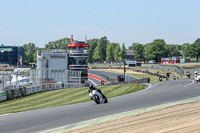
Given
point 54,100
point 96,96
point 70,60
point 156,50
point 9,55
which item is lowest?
point 54,100

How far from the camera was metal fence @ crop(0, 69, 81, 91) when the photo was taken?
32.0m

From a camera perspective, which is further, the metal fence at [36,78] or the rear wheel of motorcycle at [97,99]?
the metal fence at [36,78]

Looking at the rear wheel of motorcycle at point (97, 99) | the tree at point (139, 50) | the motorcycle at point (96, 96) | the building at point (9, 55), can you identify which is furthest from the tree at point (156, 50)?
the rear wheel of motorcycle at point (97, 99)

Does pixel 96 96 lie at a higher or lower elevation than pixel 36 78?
higher

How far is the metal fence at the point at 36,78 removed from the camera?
3201 centimetres

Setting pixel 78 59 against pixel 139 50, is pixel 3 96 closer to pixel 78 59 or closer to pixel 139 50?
pixel 78 59

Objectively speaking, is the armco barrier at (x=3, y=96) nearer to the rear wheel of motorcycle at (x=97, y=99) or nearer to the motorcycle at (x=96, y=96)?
the motorcycle at (x=96, y=96)

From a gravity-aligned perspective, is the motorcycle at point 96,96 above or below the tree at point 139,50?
below

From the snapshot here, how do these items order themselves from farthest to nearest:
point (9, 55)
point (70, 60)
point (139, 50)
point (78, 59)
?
point (139, 50), point (9, 55), point (70, 60), point (78, 59)

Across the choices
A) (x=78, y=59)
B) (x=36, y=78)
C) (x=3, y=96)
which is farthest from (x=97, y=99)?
(x=78, y=59)

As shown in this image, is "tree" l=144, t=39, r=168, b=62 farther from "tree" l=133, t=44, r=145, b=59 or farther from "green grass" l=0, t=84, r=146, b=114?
"green grass" l=0, t=84, r=146, b=114

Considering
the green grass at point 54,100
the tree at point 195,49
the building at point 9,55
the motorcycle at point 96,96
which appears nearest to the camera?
the motorcycle at point 96,96

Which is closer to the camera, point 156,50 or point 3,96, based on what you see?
point 3,96

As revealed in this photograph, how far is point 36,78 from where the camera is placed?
3956 cm
